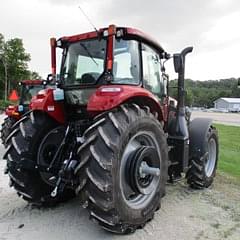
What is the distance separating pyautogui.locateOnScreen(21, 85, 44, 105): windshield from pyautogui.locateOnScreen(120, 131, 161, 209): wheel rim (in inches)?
324

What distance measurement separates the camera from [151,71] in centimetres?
527

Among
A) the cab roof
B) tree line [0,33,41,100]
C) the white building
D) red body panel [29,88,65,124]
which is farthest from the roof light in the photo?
the white building

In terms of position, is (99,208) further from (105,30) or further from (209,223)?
(105,30)

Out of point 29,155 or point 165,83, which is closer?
point 29,155

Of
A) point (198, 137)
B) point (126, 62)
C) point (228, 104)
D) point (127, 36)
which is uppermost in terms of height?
point (127, 36)

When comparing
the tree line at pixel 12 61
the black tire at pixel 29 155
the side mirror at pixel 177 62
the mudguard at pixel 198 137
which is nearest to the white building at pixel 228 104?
the tree line at pixel 12 61

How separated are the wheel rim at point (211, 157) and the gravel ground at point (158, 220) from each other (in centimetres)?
71

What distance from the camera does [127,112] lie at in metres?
4.08

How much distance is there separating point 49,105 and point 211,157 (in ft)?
10.9

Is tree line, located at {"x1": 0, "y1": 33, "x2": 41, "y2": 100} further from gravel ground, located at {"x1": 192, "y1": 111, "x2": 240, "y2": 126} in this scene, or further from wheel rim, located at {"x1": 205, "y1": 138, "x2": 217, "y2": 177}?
wheel rim, located at {"x1": 205, "y1": 138, "x2": 217, "y2": 177}

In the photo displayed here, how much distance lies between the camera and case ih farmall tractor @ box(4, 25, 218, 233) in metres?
3.83

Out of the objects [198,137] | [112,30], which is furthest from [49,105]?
[198,137]

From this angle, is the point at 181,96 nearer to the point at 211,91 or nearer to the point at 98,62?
the point at 98,62

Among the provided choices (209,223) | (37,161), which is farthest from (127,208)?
(37,161)
